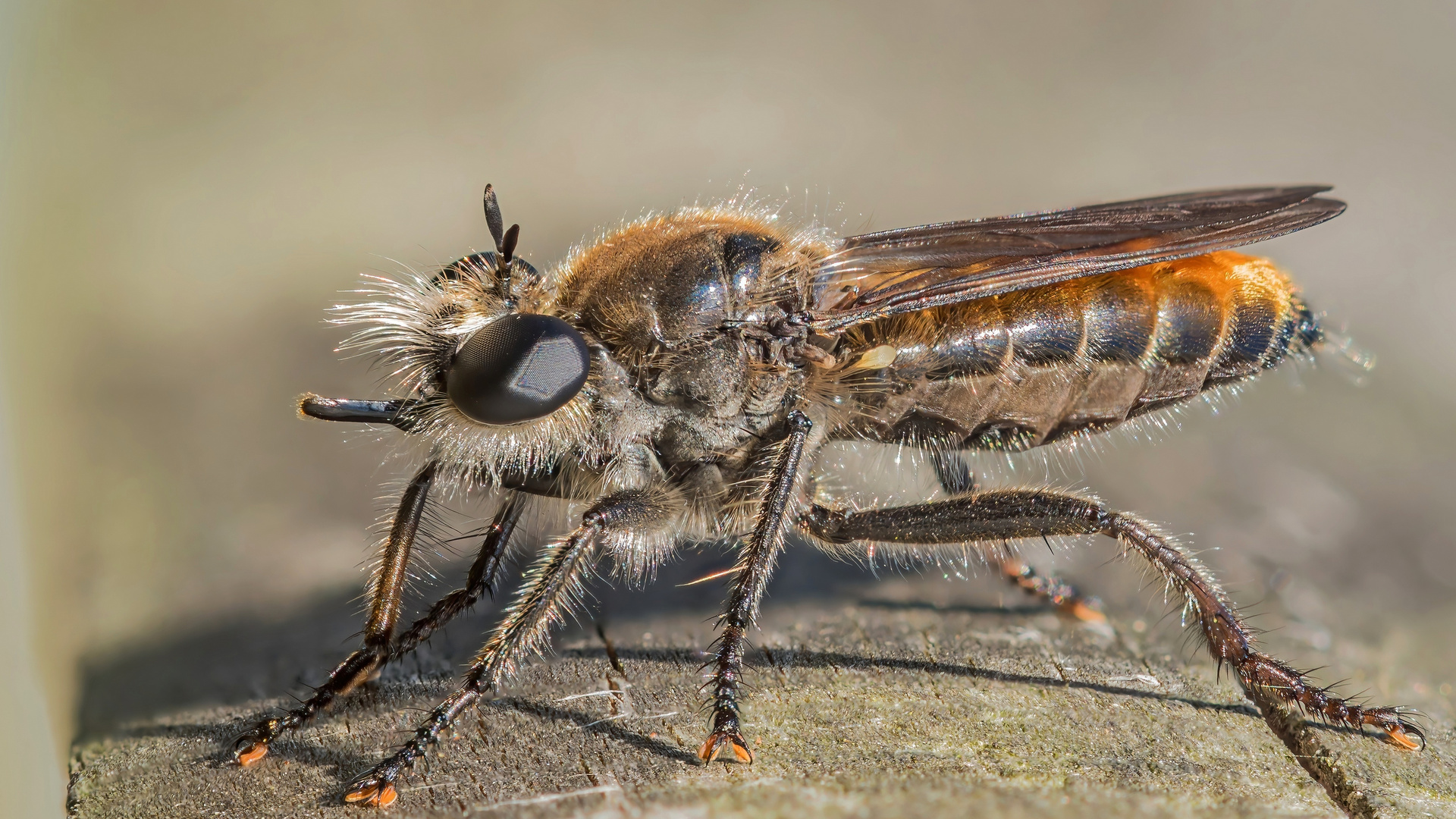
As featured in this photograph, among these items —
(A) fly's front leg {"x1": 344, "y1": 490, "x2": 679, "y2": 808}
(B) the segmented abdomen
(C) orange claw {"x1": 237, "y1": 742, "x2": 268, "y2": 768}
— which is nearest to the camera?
(A) fly's front leg {"x1": 344, "y1": 490, "x2": 679, "y2": 808}

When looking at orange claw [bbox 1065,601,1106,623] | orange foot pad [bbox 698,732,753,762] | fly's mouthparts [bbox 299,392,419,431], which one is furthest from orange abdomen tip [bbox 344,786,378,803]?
orange claw [bbox 1065,601,1106,623]

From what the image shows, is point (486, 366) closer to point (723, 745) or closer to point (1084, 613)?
point (723, 745)

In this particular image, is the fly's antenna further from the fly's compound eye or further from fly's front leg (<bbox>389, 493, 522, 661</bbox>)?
fly's front leg (<bbox>389, 493, 522, 661</bbox>)

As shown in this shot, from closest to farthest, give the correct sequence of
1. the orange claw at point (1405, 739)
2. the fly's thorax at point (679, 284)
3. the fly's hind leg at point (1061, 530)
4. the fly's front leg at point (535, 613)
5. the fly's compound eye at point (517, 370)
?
the fly's front leg at point (535, 613) → the orange claw at point (1405, 739) → the fly's compound eye at point (517, 370) → the fly's hind leg at point (1061, 530) → the fly's thorax at point (679, 284)

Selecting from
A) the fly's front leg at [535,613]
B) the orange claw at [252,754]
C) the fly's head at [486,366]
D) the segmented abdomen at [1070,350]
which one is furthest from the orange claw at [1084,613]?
the orange claw at [252,754]

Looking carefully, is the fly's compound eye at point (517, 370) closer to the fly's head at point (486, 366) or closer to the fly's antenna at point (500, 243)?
the fly's head at point (486, 366)

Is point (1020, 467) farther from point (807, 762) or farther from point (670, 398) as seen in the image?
point (807, 762)
